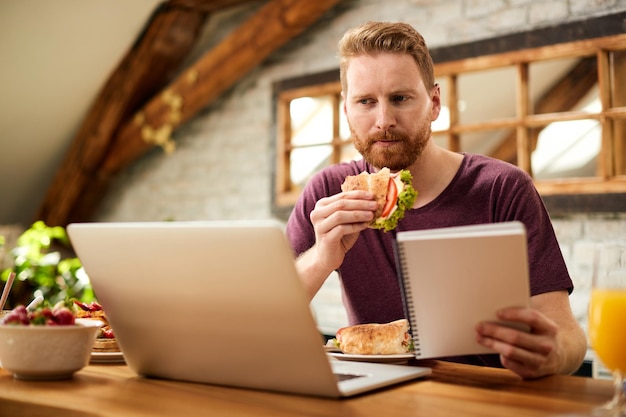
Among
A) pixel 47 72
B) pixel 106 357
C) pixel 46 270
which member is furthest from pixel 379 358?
pixel 47 72

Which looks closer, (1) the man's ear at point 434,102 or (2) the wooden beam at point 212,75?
(1) the man's ear at point 434,102

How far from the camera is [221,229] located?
1044 mm

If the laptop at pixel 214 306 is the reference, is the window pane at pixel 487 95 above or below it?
above

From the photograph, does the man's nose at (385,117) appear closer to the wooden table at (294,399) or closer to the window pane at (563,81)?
the wooden table at (294,399)

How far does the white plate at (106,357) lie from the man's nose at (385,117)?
920 mm

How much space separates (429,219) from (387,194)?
40cm

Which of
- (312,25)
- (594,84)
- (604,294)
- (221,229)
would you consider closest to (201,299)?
(221,229)

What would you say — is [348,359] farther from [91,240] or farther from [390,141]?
[390,141]

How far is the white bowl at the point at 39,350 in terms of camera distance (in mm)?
1232

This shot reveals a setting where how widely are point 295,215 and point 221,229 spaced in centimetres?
119

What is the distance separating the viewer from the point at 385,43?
1.97 meters

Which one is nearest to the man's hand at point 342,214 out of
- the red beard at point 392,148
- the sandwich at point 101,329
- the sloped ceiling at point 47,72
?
the red beard at point 392,148

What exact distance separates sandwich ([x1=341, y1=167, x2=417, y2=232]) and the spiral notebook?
448 millimetres

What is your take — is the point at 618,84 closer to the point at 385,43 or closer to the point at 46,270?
the point at 385,43
